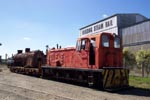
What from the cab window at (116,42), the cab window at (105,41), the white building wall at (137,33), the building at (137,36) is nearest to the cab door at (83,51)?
the cab window at (105,41)

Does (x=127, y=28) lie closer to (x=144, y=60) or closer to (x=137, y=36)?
(x=137, y=36)

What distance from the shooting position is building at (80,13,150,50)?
41.9 m

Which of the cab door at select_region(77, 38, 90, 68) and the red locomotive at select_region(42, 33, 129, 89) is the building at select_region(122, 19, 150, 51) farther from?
the cab door at select_region(77, 38, 90, 68)

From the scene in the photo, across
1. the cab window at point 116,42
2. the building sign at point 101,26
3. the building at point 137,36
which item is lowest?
the cab window at point 116,42

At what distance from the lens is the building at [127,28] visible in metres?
41.9

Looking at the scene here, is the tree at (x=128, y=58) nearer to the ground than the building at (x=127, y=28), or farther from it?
nearer to the ground

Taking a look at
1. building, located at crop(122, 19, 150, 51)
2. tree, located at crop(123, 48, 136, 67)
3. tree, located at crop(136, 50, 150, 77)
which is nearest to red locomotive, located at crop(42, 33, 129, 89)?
tree, located at crop(136, 50, 150, 77)

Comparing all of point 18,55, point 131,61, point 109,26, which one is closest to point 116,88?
point 18,55

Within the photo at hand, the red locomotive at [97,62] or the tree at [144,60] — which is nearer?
the red locomotive at [97,62]

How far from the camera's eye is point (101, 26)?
2114 inches

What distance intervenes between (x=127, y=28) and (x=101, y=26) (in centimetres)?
858

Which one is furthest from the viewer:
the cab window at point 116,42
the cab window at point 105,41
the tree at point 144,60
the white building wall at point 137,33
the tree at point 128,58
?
the white building wall at point 137,33

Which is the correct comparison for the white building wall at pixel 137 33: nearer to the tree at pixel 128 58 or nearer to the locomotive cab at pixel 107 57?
the tree at pixel 128 58

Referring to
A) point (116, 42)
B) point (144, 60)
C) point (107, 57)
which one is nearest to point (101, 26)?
point (144, 60)
